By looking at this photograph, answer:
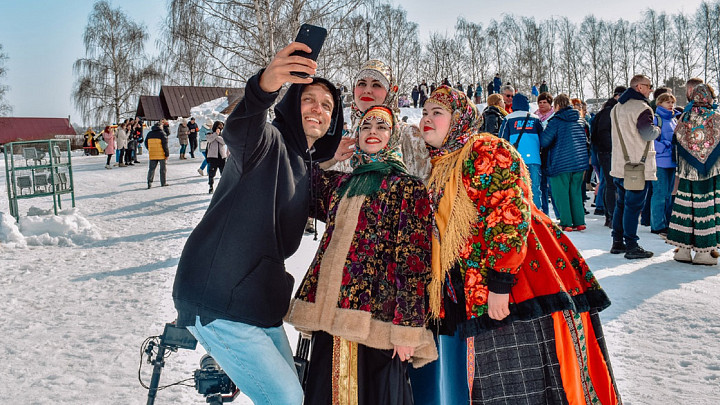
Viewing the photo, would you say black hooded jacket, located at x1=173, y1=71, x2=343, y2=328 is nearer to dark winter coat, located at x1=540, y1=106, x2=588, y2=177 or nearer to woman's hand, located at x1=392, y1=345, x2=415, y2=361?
woman's hand, located at x1=392, y1=345, x2=415, y2=361

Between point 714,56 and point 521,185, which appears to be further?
point 714,56

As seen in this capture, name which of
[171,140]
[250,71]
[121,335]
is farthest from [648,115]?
[171,140]

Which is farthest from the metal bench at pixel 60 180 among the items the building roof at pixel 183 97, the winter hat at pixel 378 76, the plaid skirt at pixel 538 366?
the building roof at pixel 183 97

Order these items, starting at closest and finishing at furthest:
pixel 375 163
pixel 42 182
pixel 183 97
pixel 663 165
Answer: pixel 375 163 → pixel 663 165 → pixel 42 182 → pixel 183 97

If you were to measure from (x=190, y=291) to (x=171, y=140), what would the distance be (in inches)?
1128

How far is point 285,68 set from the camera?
161 centimetres

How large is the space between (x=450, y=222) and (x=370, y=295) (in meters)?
0.52

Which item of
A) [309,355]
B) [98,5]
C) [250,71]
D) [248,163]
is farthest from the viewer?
[98,5]

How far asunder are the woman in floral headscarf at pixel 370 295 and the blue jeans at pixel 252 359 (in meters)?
0.24

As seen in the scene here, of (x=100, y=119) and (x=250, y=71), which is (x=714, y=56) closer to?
(x=250, y=71)

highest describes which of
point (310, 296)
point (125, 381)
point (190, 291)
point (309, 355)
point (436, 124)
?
point (436, 124)

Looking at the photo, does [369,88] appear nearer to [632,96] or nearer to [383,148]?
[383,148]

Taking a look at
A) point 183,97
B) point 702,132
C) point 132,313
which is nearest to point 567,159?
point 702,132

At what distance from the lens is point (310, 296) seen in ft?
7.13
